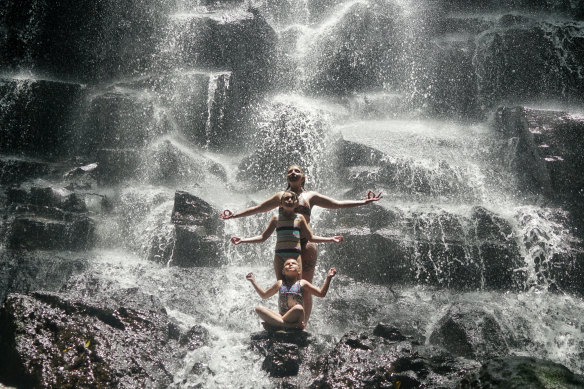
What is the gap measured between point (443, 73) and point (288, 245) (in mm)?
12673

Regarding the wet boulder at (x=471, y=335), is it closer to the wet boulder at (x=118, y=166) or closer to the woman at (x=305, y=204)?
the woman at (x=305, y=204)

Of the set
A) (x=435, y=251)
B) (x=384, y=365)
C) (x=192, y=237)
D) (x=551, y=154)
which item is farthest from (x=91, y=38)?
(x=384, y=365)

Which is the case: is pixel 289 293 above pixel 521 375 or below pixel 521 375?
above

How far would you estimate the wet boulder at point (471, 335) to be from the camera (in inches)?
255

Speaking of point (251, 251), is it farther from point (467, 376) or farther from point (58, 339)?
point (467, 376)

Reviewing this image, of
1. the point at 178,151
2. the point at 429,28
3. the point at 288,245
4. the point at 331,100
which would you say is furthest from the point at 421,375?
the point at 429,28

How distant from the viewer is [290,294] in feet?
17.3

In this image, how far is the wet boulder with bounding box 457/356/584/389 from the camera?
10.6ft

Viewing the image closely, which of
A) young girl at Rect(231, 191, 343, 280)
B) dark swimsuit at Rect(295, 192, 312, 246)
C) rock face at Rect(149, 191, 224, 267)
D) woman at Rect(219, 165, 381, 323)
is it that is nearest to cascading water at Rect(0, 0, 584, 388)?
rock face at Rect(149, 191, 224, 267)

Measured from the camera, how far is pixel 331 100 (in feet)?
51.9

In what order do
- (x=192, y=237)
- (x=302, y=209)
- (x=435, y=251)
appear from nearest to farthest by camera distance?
(x=302, y=209), (x=435, y=251), (x=192, y=237)

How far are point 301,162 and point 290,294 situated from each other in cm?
755

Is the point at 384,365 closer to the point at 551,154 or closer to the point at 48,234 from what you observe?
the point at 551,154

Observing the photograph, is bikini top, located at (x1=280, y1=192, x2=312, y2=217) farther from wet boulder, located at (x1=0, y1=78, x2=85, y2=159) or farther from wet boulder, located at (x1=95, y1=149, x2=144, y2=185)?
wet boulder, located at (x1=0, y1=78, x2=85, y2=159)
